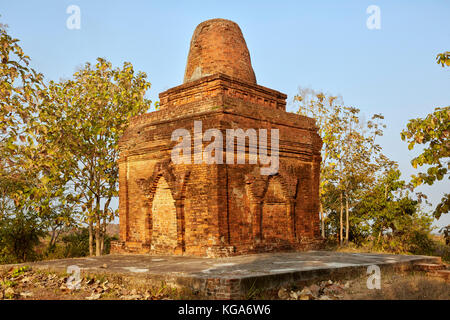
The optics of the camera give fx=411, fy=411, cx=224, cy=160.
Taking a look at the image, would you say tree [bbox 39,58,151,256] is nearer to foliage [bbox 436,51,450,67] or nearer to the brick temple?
the brick temple

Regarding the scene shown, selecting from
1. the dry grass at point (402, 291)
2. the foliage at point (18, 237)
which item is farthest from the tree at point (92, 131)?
Result: the dry grass at point (402, 291)

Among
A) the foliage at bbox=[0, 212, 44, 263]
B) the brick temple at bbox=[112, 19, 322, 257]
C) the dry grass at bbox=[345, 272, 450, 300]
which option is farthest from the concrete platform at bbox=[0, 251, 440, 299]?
the foliage at bbox=[0, 212, 44, 263]

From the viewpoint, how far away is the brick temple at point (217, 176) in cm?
1013

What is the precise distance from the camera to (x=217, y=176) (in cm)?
989

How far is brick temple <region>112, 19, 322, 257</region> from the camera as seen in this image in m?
10.1

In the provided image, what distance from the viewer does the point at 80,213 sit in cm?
1582

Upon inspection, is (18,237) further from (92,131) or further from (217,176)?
(217,176)

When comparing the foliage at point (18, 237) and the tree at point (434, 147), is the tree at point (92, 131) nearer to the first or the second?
the foliage at point (18, 237)

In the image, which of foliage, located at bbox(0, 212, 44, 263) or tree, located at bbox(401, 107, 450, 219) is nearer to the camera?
tree, located at bbox(401, 107, 450, 219)

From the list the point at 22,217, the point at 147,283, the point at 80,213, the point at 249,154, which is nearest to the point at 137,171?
the point at 249,154

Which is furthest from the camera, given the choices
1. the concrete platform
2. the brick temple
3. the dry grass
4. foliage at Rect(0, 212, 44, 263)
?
foliage at Rect(0, 212, 44, 263)
